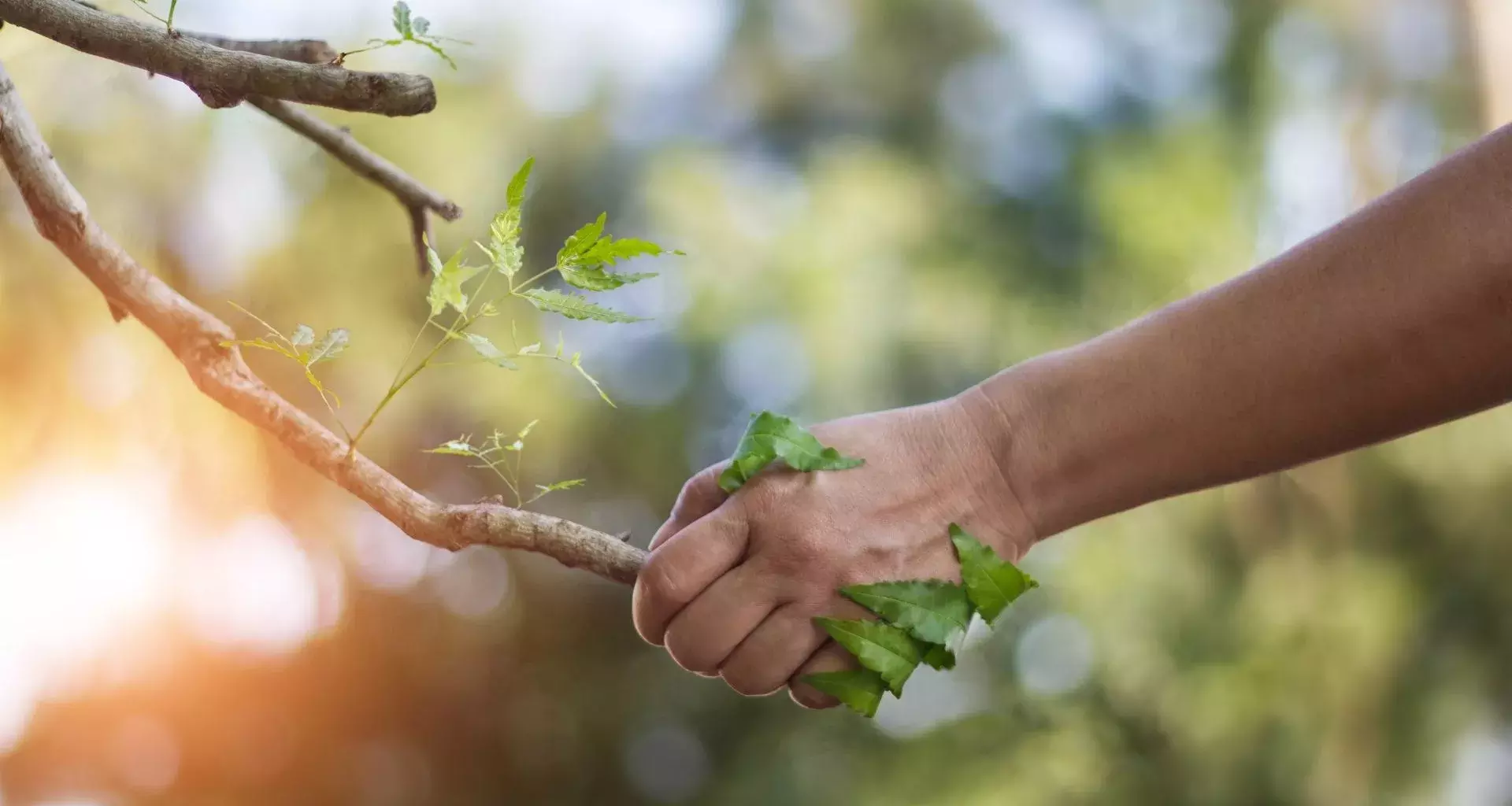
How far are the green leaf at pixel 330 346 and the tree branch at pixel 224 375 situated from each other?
53 mm

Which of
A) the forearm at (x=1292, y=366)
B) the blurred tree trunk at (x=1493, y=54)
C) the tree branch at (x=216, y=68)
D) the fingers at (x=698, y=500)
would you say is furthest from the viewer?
the blurred tree trunk at (x=1493, y=54)

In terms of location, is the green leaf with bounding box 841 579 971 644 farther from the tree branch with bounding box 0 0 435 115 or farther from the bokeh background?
the bokeh background

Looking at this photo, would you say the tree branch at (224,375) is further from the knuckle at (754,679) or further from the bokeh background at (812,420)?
the bokeh background at (812,420)

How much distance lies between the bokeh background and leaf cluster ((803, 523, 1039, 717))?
1049 millimetres

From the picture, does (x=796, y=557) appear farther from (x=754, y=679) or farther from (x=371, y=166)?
(x=371, y=166)

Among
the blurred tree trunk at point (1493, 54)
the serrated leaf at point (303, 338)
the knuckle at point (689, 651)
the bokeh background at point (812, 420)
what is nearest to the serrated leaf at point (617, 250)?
the serrated leaf at point (303, 338)

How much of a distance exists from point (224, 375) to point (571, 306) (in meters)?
0.15

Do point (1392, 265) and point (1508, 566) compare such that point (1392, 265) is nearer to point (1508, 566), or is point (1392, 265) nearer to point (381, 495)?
point (381, 495)

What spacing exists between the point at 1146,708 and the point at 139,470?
166 centimetres

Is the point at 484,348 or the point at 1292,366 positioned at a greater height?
the point at 1292,366

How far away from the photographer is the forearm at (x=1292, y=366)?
446mm

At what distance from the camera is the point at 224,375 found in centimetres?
43

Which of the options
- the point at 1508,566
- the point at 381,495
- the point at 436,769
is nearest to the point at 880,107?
the point at 1508,566

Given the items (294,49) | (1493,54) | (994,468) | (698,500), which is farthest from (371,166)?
(1493,54)
